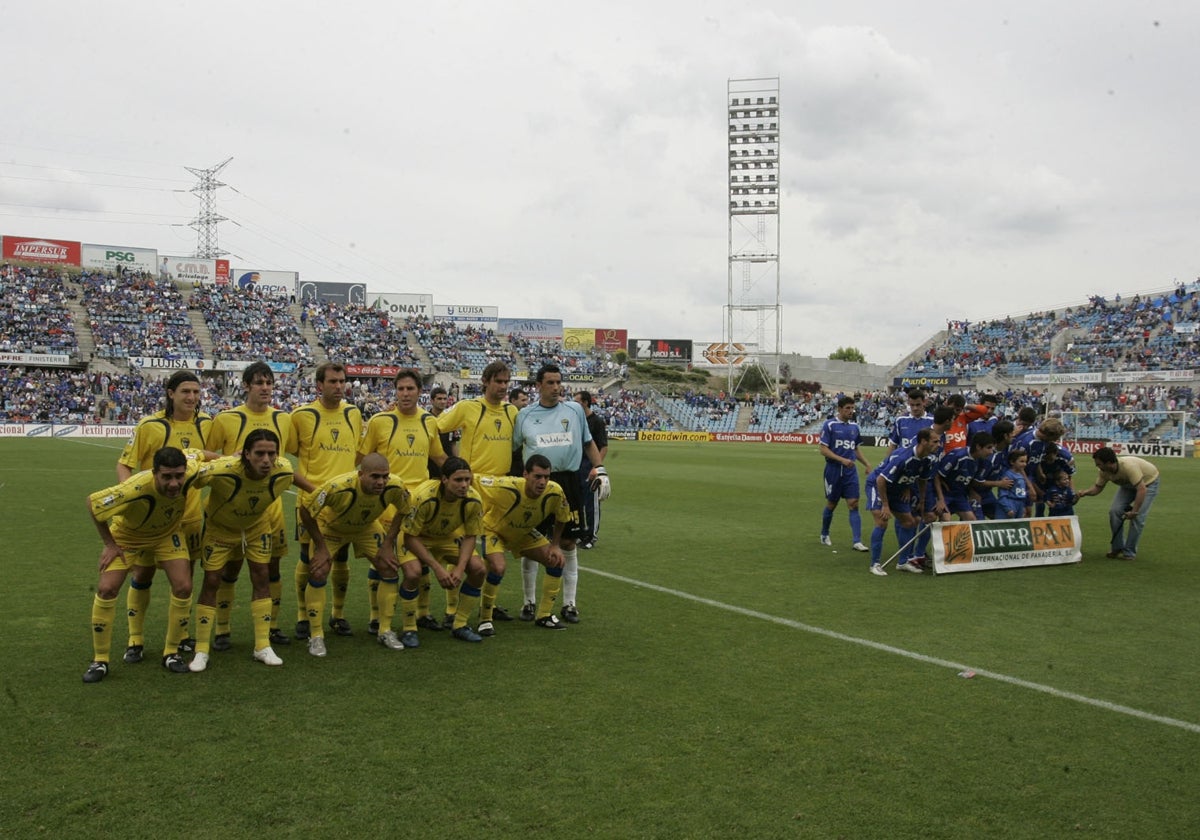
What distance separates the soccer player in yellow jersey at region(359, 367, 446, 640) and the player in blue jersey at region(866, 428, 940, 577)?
5.25 metres

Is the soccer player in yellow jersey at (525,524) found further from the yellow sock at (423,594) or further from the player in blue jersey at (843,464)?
the player in blue jersey at (843,464)

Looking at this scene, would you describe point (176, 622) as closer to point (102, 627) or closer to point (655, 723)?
point (102, 627)

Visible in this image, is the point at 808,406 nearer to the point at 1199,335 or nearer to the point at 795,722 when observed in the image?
the point at 1199,335

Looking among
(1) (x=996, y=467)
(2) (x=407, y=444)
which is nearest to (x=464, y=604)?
(2) (x=407, y=444)

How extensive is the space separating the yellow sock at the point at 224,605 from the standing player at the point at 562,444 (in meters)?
2.42

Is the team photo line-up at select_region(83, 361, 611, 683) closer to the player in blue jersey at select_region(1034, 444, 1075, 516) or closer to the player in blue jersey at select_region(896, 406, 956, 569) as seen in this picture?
the player in blue jersey at select_region(896, 406, 956, 569)

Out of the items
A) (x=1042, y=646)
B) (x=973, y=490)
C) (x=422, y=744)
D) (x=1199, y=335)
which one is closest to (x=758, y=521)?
(x=973, y=490)

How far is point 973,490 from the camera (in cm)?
1146

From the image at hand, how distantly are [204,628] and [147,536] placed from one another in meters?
0.74

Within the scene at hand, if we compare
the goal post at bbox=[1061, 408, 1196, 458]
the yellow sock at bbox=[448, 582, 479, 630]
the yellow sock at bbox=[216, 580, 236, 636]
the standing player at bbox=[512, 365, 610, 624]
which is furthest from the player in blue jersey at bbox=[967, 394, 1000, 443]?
the goal post at bbox=[1061, 408, 1196, 458]

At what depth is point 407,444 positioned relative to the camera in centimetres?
728

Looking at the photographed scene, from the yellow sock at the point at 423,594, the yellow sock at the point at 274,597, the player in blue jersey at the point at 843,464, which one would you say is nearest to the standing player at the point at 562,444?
the yellow sock at the point at 423,594

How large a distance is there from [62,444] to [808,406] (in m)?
45.0

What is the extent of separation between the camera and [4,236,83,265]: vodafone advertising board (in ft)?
216
